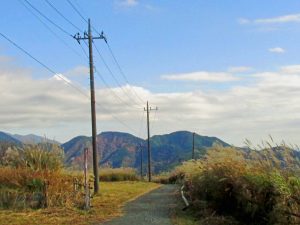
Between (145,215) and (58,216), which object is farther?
(145,215)

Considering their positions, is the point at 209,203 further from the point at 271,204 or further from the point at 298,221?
the point at 298,221

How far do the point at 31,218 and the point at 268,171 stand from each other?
7953 mm

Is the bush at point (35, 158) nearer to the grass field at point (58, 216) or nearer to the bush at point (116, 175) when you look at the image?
the grass field at point (58, 216)

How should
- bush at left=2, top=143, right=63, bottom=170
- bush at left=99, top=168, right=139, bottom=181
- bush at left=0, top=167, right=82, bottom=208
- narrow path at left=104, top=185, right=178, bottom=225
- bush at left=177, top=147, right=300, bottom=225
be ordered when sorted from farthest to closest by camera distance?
bush at left=99, top=168, right=139, bottom=181, bush at left=2, top=143, right=63, bottom=170, bush at left=0, top=167, right=82, bottom=208, narrow path at left=104, top=185, right=178, bottom=225, bush at left=177, top=147, right=300, bottom=225

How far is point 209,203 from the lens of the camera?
19625mm

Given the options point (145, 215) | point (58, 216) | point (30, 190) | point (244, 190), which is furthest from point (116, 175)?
point (244, 190)

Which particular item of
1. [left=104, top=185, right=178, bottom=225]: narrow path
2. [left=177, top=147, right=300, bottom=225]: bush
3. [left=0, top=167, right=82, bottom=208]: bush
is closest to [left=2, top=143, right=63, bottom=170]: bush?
[left=0, top=167, right=82, bottom=208]: bush

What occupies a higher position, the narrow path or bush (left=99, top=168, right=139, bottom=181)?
bush (left=99, top=168, right=139, bottom=181)

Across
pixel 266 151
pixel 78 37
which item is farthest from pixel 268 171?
pixel 78 37

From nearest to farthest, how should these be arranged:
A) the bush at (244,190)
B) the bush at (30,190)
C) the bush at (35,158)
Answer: the bush at (244,190) < the bush at (30,190) < the bush at (35,158)

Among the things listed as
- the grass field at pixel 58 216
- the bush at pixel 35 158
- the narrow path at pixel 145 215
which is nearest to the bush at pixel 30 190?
the grass field at pixel 58 216

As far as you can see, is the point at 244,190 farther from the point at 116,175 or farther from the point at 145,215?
the point at 116,175

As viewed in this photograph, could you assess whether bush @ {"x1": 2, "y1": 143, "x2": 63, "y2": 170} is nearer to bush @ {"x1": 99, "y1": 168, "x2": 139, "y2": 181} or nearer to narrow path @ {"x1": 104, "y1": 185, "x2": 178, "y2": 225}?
narrow path @ {"x1": 104, "y1": 185, "x2": 178, "y2": 225}

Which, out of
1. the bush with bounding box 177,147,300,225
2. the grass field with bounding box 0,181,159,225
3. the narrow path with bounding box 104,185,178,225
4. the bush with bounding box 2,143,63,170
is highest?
the bush with bounding box 2,143,63,170
